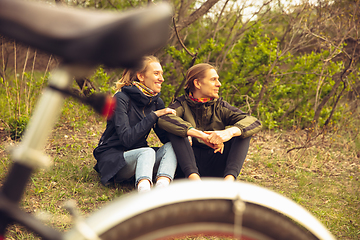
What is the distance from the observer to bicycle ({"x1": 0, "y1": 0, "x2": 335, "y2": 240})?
2.31 feet

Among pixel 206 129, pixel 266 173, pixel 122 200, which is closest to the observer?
pixel 122 200

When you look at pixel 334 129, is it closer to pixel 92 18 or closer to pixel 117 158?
pixel 117 158

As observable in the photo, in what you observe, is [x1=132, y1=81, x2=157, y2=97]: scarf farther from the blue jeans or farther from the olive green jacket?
the blue jeans

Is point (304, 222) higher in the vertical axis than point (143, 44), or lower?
lower

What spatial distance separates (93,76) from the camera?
4852 mm

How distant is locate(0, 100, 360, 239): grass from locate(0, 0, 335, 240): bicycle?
4.62ft

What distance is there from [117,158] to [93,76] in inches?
105

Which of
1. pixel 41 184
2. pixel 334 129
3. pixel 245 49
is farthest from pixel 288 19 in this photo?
pixel 41 184

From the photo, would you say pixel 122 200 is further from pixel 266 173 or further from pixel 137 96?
pixel 266 173

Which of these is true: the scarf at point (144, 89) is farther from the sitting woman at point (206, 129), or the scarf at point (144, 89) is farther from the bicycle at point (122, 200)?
the bicycle at point (122, 200)

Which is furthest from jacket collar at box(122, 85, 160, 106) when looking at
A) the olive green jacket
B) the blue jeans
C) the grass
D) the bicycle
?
the bicycle

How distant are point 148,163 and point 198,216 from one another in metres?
1.65

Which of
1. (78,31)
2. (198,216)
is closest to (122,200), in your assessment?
(198,216)

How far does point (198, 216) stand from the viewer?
81 centimetres
